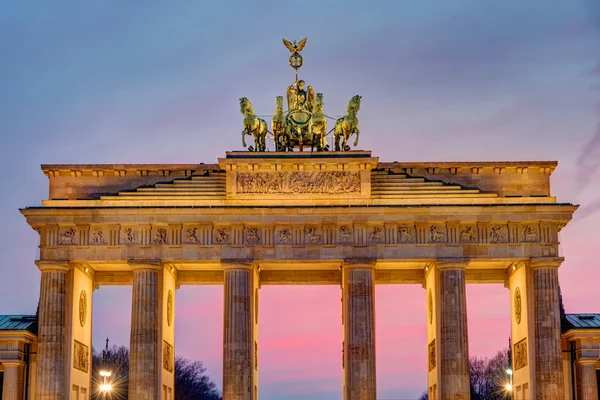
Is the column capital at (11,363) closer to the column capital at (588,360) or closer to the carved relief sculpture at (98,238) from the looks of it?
the carved relief sculpture at (98,238)

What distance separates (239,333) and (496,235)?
49.7ft

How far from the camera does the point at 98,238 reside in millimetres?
65500

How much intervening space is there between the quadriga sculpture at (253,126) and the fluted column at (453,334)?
12352mm

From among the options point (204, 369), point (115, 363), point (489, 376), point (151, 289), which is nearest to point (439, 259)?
point (151, 289)

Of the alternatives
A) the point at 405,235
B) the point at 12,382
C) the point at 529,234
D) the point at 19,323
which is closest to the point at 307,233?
the point at 405,235

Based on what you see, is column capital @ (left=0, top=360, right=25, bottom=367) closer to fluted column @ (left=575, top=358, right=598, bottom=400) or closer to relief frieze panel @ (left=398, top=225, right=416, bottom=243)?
relief frieze panel @ (left=398, top=225, right=416, bottom=243)

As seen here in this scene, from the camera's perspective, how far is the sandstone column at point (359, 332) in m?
63.9

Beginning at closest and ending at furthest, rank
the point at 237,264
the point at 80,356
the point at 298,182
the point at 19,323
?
1. the point at 237,264
2. the point at 298,182
3. the point at 80,356
4. the point at 19,323

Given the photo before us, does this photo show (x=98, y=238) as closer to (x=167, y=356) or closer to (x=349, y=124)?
(x=167, y=356)

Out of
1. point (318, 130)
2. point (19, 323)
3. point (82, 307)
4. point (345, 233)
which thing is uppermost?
point (318, 130)

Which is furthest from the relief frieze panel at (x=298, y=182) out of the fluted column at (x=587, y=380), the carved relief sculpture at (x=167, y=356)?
the fluted column at (x=587, y=380)

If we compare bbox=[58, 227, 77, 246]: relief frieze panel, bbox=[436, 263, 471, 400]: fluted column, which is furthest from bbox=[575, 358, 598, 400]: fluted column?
bbox=[58, 227, 77, 246]: relief frieze panel

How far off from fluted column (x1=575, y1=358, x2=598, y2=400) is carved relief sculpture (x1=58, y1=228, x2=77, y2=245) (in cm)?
2860

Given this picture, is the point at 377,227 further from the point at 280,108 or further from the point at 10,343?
the point at 10,343
